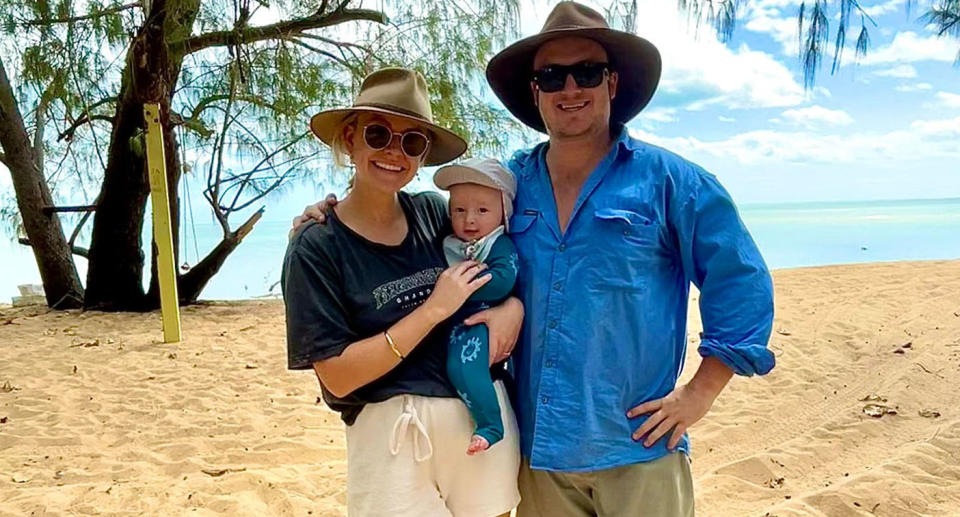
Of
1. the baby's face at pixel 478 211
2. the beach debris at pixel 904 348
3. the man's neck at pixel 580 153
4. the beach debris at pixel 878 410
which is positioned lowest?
the beach debris at pixel 904 348

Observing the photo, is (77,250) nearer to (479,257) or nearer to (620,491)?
(479,257)

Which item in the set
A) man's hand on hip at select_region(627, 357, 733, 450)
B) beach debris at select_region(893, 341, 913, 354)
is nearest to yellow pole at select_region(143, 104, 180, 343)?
man's hand on hip at select_region(627, 357, 733, 450)

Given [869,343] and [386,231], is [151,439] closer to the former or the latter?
[386,231]

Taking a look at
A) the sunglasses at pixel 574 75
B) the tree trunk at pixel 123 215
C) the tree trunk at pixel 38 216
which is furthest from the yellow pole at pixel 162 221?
the sunglasses at pixel 574 75

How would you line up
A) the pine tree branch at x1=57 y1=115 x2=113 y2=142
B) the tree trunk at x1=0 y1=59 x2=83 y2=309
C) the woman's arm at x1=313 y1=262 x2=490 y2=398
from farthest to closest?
the tree trunk at x1=0 y1=59 x2=83 y2=309 → the pine tree branch at x1=57 y1=115 x2=113 y2=142 → the woman's arm at x1=313 y1=262 x2=490 y2=398

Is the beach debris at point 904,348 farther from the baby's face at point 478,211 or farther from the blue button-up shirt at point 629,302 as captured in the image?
the baby's face at point 478,211

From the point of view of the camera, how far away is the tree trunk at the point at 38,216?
332 inches

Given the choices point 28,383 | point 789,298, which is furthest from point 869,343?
point 28,383

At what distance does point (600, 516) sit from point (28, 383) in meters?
5.04

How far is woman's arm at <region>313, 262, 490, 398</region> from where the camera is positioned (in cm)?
139

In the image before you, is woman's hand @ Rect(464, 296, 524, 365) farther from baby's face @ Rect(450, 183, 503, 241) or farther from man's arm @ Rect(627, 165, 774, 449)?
man's arm @ Rect(627, 165, 774, 449)

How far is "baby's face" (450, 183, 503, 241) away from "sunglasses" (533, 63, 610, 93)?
0.26 m

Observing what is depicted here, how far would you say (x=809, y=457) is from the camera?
3531 millimetres

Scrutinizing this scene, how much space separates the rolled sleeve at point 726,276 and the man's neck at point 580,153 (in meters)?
0.22
